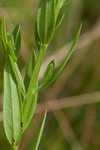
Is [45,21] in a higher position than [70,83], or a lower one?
higher

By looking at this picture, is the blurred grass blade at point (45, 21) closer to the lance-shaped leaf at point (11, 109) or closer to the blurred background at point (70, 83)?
the lance-shaped leaf at point (11, 109)

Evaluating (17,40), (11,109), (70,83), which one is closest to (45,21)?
(17,40)

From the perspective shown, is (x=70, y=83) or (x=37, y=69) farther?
(x=70, y=83)

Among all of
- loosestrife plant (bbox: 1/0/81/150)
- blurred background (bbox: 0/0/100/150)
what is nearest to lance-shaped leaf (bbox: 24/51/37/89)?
loosestrife plant (bbox: 1/0/81/150)

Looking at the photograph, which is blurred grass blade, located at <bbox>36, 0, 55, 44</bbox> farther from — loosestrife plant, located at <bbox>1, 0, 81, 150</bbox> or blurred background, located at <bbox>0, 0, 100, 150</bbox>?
blurred background, located at <bbox>0, 0, 100, 150</bbox>

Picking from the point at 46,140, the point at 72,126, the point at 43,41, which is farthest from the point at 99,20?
the point at 43,41

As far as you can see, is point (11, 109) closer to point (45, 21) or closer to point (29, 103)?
point (29, 103)

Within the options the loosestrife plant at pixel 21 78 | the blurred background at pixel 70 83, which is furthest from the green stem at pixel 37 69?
the blurred background at pixel 70 83
